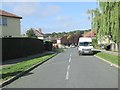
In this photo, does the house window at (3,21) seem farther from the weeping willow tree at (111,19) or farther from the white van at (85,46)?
the weeping willow tree at (111,19)

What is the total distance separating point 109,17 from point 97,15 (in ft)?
32.9

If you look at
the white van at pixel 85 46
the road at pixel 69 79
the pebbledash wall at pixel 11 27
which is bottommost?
the road at pixel 69 79

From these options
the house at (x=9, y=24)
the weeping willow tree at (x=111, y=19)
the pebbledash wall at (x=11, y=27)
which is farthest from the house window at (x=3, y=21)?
the weeping willow tree at (x=111, y=19)

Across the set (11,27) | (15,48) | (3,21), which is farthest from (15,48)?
(11,27)

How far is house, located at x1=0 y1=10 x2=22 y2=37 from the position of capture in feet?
152

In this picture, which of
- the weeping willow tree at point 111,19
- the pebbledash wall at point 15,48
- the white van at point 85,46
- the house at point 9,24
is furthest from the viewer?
the house at point 9,24

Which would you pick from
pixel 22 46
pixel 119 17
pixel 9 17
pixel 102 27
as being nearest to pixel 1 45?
pixel 22 46

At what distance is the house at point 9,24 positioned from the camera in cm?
4644

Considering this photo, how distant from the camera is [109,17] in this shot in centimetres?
3488

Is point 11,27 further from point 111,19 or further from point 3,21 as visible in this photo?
point 111,19

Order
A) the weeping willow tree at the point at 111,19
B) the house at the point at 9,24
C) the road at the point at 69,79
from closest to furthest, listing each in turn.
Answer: the road at the point at 69,79 → the weeping willow tree at the point at 111,19 → the house at the point at 9,24

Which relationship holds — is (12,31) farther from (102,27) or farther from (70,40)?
(70,40)

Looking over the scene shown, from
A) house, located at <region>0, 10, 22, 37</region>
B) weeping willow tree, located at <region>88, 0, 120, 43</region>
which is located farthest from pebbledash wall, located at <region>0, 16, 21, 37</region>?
weeping willow tree, located at <region>88, 0, 120, 43</region>

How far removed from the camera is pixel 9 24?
48469mm
